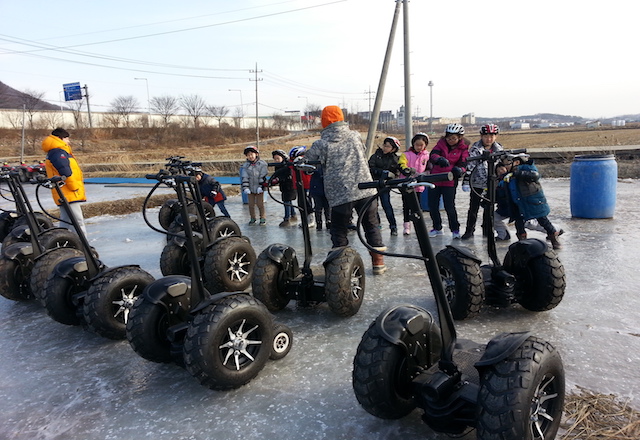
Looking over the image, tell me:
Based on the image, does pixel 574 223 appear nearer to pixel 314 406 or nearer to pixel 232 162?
pixel 314 406

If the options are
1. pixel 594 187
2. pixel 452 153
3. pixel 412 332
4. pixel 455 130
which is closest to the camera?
pixel 412 332

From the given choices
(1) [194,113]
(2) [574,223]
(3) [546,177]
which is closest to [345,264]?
(2) [574,223]

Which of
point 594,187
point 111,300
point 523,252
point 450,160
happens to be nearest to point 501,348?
point 523,252

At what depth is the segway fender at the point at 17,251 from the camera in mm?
5383

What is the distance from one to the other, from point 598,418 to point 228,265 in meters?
3.71

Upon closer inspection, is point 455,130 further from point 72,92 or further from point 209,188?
point 72,92

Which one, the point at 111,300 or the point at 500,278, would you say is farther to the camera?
the point at 500,278

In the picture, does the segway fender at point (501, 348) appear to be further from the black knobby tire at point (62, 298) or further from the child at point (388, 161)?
the child at point (388, 161)

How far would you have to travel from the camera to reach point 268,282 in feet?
14.9

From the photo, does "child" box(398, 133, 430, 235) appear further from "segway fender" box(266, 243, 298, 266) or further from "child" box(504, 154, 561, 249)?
"segway fender" box(266, 243, 298, 266)

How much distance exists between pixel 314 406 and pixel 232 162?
23466 millimetres

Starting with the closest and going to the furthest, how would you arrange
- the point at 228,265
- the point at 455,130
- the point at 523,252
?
the point at 523,252
the point at 228,265
the point at 455,130

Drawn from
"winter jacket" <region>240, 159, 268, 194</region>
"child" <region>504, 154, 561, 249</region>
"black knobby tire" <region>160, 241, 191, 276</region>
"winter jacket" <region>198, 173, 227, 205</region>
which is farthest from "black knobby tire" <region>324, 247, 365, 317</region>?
"winter jacket" <region>240, 159, 268, 194</region>

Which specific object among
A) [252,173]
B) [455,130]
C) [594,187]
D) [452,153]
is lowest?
[594,187]
